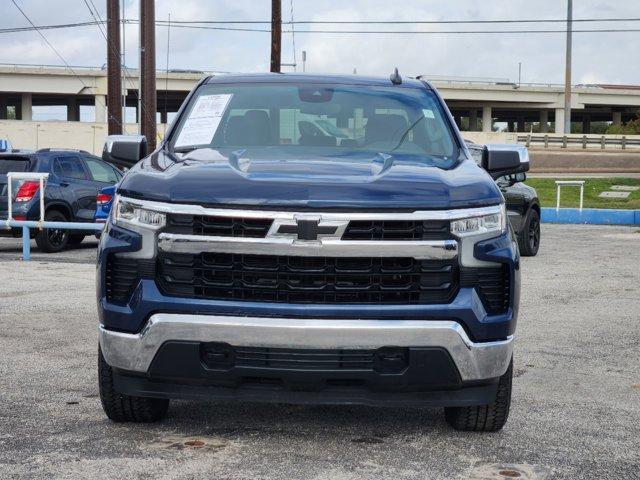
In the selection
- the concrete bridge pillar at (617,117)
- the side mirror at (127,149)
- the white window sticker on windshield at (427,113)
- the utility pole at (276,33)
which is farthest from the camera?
the concrete bridge pillar at (617,117)

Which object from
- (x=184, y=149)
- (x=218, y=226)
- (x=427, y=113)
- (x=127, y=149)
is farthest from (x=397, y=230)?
(x=127, y=149)

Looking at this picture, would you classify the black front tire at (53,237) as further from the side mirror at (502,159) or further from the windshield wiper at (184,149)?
the side mirror at (502,159)

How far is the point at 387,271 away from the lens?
183 inches

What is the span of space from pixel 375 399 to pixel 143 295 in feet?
3.71

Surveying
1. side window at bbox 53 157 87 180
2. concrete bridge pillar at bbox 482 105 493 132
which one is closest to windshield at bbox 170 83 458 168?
side window at bbox 53 157 87 180

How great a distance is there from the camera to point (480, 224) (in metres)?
4.82

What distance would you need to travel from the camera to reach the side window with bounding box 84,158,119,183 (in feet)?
58.9

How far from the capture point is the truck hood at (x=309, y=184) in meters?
4.66

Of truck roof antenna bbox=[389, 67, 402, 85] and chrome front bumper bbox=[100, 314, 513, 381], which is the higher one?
truck roof antenna bbox=[389, 67, 402, 85]

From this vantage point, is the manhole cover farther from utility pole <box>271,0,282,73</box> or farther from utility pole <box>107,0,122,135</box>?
utility pole <box>271,0,282,73</box>

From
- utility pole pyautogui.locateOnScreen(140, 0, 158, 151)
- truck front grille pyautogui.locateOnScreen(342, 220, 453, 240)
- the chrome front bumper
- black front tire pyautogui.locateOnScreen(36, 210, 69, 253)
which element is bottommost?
black front tire pyautogui.locateOnScreen(36, 210, 69, 253)

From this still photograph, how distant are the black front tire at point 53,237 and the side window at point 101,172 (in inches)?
44.2

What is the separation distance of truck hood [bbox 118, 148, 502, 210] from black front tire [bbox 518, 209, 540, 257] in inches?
416

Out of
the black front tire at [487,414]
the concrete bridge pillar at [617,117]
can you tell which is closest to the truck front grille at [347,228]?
the black front tire at [487,414]
